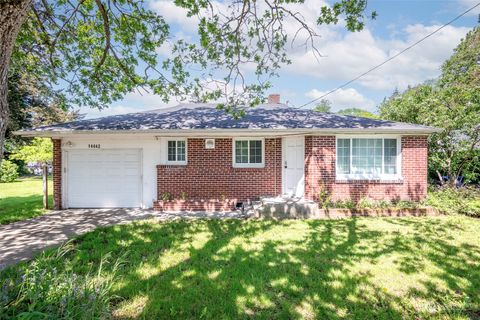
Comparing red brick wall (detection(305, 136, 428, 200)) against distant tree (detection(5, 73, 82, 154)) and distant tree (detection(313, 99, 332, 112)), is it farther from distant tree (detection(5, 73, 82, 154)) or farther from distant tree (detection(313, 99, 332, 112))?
distant tree (detection(313, 99, 332, 112))

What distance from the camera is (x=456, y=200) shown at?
9.36 m

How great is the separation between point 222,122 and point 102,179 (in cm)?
495

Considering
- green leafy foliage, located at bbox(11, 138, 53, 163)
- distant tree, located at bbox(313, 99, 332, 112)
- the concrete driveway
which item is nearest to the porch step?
the concrete driveway

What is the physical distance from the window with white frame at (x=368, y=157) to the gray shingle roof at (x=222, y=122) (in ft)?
2.09

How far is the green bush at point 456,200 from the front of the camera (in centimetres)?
871

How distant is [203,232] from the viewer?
269 inches

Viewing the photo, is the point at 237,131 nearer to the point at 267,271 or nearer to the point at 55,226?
the point at 267,271

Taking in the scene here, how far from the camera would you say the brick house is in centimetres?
953

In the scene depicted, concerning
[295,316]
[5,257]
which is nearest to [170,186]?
[5,257]

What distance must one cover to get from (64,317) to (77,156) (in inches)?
354

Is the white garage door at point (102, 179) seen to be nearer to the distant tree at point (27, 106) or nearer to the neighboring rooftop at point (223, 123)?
the neighboring rooftop at point (223, 123)

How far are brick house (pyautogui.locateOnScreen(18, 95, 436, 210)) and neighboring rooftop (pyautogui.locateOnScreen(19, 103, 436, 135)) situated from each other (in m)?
0.04

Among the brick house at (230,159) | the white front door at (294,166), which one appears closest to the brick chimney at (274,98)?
the brick house at (230,159)

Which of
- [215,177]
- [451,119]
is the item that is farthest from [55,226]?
[451,119]
